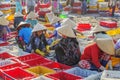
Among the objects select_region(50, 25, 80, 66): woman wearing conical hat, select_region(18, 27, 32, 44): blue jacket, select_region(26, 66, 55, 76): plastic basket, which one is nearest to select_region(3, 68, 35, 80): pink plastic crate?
select_region(26, 66, 55, 76): plastic basket

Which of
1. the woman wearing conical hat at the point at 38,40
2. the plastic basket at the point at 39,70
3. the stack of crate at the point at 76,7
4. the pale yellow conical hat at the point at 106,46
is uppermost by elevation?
the pale yellow conical hat at the point at 106,46

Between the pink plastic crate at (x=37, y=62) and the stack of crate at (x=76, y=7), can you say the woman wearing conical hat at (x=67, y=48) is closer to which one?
the pink plastic crate at (x=37, y=62)

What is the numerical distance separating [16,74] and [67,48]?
3.86 ft

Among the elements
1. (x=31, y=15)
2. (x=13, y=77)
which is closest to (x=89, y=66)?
(x=13, y=77)

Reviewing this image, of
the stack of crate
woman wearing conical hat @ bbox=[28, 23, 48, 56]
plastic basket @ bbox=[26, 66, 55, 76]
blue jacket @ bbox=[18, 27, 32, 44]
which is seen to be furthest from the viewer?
the stack of crate

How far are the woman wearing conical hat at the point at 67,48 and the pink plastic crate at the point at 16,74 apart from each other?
37.5 inches

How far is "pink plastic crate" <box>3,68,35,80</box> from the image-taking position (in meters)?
4.83

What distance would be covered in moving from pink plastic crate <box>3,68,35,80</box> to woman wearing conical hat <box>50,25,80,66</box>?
0.95 m

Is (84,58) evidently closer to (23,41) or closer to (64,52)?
(64,52)

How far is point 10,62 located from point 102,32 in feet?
6.40

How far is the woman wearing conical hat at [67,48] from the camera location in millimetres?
5531

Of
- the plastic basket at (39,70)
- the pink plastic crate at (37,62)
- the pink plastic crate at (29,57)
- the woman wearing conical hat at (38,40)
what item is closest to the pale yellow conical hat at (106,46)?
the plastic basket at (39,70)

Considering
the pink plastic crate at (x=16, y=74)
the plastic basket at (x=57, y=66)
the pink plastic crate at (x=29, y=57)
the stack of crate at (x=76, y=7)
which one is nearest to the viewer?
the pink plastic crate at (x=16, y=74)

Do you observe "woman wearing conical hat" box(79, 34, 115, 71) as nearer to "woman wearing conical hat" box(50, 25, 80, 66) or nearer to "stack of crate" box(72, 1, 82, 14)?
"woman wearing conical hat" box(50, 25, 80, 66)
